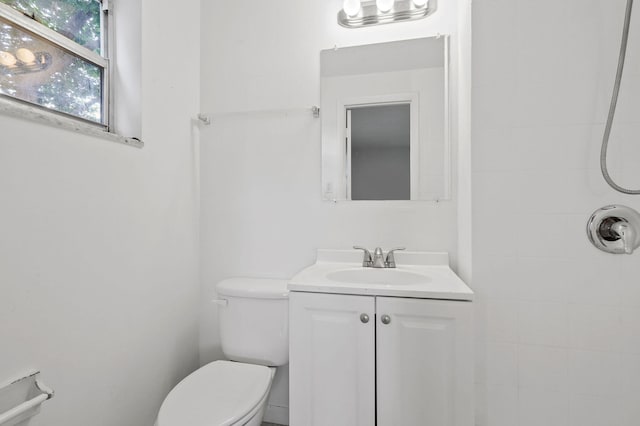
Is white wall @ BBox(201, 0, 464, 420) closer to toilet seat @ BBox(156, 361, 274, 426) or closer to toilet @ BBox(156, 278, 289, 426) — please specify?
toilet @ BBox(156, 278, 289, 426)

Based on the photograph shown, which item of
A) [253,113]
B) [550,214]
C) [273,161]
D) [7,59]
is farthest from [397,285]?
[7,59]

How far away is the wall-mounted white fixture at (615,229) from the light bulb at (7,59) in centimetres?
194

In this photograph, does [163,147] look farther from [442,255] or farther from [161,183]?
[442,255]

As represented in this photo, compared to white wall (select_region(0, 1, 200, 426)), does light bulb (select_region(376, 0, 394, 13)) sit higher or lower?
higher

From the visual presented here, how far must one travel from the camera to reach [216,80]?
1.65 meters

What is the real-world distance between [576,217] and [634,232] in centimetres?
15

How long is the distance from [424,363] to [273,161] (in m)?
1.14

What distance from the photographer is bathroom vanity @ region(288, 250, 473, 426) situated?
98cm

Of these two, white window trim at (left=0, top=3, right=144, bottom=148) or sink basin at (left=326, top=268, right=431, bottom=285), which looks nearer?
white window trim at (left=0, top=3, right=144, bottom=148)

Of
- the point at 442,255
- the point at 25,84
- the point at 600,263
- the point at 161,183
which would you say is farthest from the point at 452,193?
the point at 25,84

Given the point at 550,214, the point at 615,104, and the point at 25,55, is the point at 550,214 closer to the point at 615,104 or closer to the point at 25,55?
the point at 615,104

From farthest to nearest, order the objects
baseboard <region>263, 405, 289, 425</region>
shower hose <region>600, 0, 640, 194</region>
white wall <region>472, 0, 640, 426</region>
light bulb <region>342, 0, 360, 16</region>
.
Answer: baseboard <region>263, 405, 289, 425</region>, light bulb <region>342, 0, 360, 16</region>, white wall <region>472, 0, 640, 426</region>, shower hose <region>600, 0, 640, 194</region>

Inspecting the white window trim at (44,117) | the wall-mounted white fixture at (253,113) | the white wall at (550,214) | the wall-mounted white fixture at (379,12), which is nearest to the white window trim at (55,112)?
the white window trim at (44,117)

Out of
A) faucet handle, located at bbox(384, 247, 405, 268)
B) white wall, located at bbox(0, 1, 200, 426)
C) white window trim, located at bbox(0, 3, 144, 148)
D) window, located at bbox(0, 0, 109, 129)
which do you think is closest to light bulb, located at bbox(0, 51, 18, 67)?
window, located at bbox(0, 0, 109, 129)
